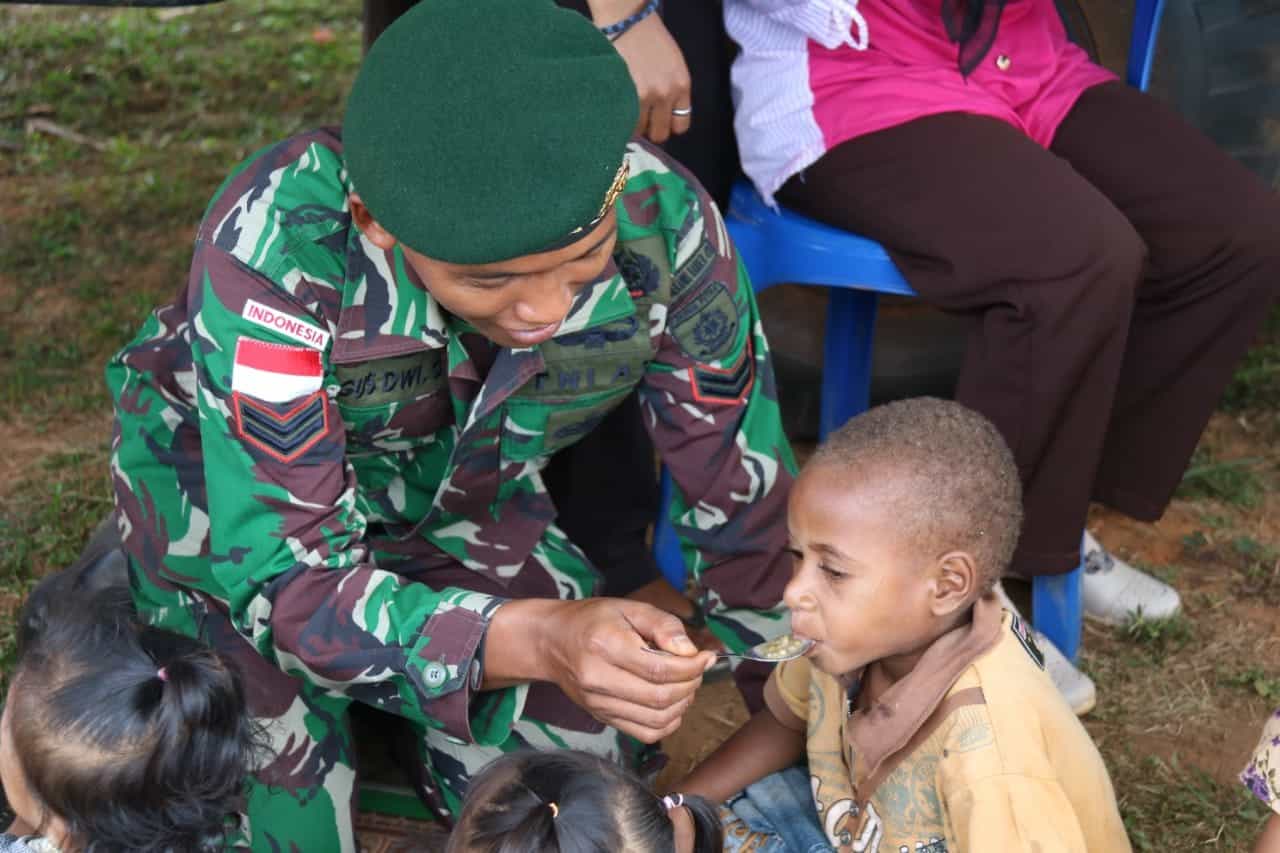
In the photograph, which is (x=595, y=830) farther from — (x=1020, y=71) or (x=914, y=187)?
(x=1020, y=71)

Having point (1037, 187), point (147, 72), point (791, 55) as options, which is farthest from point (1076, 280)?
point (147, 72)

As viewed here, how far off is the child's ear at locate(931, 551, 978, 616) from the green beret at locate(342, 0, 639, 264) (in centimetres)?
59

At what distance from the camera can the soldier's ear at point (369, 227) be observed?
5.79 feet

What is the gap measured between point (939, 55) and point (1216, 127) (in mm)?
717

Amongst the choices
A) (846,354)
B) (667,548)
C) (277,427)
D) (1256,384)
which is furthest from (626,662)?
(1256,384)

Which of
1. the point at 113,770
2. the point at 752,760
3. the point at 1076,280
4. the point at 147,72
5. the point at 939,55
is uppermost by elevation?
the point at 939,55

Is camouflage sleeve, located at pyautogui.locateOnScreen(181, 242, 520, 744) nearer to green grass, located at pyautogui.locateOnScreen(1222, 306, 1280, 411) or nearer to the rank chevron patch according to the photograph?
the rank chevron patch

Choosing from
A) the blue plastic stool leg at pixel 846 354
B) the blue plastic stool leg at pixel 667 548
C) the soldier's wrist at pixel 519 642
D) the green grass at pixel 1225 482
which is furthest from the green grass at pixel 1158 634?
the soldier's wrist at pixel 519 642

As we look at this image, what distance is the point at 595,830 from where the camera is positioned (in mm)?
1503

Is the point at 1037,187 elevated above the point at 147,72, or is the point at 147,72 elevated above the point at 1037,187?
the point at 1037,187

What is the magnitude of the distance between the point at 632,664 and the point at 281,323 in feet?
2.03

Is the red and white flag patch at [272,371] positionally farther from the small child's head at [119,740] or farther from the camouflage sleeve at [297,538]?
the small child's head at [119,740]

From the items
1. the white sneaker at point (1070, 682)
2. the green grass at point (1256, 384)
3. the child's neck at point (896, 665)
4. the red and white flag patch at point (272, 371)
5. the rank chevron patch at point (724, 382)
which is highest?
the red and white flag patch at point (272, 371)

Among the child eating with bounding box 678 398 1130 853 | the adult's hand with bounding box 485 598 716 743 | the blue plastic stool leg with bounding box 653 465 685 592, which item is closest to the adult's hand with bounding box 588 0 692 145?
the child eating with bounding box 678 398 1130 853
